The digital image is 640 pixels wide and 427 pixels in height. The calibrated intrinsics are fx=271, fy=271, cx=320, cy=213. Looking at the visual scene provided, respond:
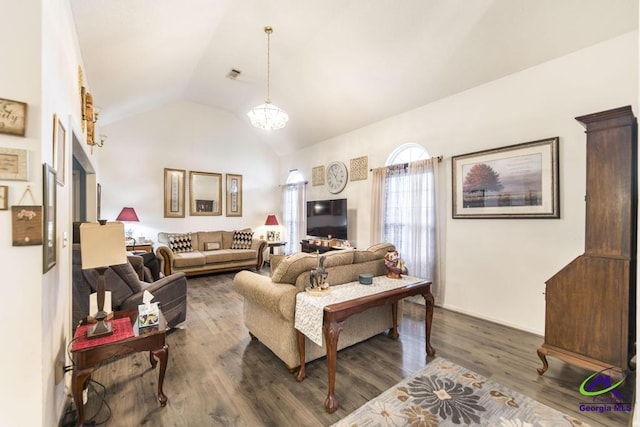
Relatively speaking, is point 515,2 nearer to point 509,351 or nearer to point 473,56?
point 473,56

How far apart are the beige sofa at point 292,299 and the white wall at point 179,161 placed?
4.49 metres

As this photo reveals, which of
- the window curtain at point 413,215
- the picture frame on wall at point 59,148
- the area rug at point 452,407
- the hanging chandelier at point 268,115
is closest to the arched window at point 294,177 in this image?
the window curtain at point 413,215

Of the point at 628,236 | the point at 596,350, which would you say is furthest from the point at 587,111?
the point at 596,350

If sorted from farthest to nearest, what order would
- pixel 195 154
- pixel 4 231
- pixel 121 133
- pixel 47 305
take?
pixel 195 154
pixel 121 133
pixel 47 305
pixel 4 231

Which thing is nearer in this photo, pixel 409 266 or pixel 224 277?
pixel 409 266

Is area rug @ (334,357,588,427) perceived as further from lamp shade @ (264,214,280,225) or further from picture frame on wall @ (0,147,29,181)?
lamp shade @ (264,214,280,225)

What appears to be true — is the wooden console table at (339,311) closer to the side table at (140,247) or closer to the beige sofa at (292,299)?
the beige sofa at (292,299)

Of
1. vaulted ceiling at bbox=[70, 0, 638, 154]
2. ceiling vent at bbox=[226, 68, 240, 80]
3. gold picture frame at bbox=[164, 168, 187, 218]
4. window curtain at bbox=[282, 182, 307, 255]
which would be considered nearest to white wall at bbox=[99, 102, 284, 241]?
gold picture frame at bbox=[164, 168, 187, 218]

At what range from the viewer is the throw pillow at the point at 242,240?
260 inches

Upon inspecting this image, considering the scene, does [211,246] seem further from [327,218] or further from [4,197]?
[4,197]

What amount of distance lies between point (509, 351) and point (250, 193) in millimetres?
6313

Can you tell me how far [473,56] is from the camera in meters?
3.33

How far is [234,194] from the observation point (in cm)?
712

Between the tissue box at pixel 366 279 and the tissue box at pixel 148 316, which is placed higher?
the tissue box at pixel 366 279
